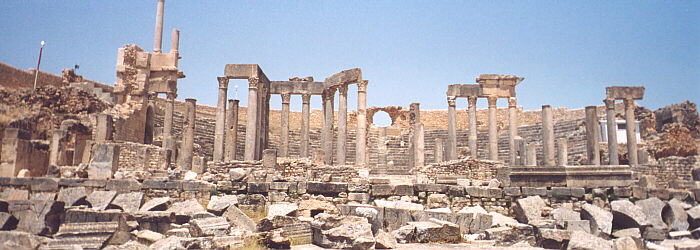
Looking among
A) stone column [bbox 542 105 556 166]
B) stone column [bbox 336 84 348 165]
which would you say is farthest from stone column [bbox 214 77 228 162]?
stone column [bbox 542 105 556 166]

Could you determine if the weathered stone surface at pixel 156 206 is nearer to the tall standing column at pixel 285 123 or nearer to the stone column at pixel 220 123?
the stone column at pixel 220 123

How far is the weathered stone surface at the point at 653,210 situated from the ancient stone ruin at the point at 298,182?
4 centimetres

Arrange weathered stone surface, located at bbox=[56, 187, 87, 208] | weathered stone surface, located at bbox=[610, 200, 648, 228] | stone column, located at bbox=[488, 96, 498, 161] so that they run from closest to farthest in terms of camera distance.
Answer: weathered stone surface, located at bbox=[610, 200, 648, 228], weathered stone surface, located at bbox=[56, 187, 87, 208], stone column, located at bbox=[488, 96, 498, 161]

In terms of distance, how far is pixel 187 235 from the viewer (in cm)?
845

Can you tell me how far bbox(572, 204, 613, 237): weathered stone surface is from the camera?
9.29 metres

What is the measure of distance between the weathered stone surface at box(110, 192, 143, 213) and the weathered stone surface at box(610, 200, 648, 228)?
1069 cm

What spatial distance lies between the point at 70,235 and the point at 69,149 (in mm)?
13693

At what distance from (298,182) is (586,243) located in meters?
7.30

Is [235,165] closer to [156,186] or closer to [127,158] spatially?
[156,186]

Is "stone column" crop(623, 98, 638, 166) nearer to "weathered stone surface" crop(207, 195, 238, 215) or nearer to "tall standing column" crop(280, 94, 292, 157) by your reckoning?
"tall standing column" crop(280, 94, 292, 157)

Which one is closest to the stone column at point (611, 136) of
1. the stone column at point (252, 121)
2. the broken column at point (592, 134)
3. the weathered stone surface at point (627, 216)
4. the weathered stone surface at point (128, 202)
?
the broken column at point (592, 134)

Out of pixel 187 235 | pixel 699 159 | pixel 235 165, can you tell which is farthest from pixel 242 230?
pixel 699 159

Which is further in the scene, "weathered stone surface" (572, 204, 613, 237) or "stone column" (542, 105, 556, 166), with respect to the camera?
"stone column" (542, 105, 556, 166)

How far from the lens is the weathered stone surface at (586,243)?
7.19 metres
